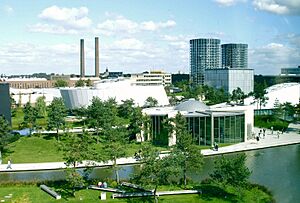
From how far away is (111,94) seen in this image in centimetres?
6950

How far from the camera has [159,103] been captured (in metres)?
75.1

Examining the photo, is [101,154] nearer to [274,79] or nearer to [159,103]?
[159,103]

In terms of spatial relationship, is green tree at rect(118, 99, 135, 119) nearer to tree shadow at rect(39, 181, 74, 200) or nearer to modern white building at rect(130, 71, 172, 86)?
tree shadow at rect(39, 181, 74, 200)

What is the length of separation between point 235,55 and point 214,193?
438ft

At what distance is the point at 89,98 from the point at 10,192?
44900mm

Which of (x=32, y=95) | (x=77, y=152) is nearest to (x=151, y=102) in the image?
(x=32, y=95)

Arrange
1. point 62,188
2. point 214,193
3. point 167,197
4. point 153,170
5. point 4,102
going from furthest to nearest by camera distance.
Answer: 1. point 4,102
2. point 62,188
3. point 214,193
4. point 167,197
5. point 153,170

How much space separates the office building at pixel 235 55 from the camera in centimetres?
14634

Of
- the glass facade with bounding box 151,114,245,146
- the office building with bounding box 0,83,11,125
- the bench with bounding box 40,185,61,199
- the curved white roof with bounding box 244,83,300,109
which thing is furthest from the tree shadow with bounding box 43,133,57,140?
the curved white roof with bounding box 244,83,300,109

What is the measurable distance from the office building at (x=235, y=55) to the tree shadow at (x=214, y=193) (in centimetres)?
12524

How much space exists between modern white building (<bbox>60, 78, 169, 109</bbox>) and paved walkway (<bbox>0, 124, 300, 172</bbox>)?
28253 millimetres

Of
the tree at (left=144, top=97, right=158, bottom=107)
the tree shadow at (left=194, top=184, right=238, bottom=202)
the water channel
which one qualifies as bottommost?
the water channel

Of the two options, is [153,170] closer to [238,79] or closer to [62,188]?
[62,188]

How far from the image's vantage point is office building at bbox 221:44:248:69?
146337 millimetres
